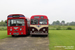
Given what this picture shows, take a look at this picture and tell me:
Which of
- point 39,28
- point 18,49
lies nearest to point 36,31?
point 39,28

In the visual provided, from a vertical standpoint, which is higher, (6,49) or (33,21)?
(33,21)

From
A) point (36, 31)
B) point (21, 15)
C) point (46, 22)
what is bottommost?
point (36, 31)

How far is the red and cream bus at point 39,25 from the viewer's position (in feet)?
49.3

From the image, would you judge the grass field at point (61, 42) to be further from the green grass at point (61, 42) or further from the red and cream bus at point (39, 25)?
the red and cream bus at point (39, 25)

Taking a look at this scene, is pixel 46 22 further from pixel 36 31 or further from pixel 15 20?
pixel 15 20

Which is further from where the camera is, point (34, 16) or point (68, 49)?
point (34, 16)

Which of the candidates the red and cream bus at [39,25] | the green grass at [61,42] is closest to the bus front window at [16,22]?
the red and cream bus at [39,25]

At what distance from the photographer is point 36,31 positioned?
15133 mm

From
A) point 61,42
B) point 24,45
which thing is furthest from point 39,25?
point 24,45

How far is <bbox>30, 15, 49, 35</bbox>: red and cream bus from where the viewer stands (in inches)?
592

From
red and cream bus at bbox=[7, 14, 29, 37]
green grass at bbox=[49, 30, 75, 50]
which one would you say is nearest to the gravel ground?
green grass at bbox=[49, 30, 75, 50]

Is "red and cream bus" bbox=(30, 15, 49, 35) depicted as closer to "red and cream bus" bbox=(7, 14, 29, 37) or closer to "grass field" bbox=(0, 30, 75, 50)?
"red and cream bus" bbox=(7, 14, 29, 37)

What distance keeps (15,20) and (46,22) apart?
407 cm

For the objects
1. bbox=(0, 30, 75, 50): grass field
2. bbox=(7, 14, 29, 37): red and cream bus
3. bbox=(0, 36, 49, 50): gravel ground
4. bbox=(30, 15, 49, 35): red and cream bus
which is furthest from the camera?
bbox=(30, 15, 49, 35): red and cream bus
